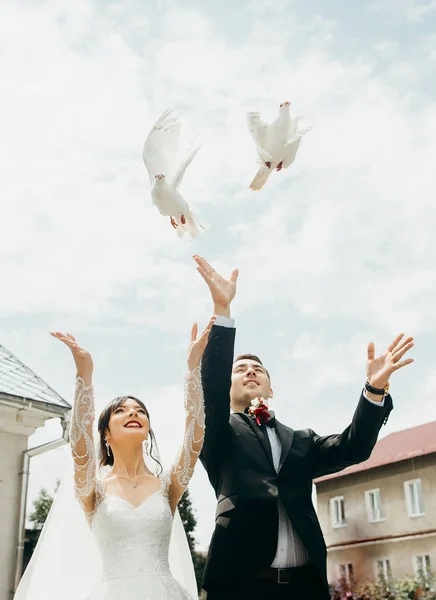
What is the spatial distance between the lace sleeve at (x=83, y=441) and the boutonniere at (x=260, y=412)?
2.52 feet

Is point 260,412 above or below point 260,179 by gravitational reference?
below

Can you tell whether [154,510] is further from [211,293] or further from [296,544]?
[211,293]

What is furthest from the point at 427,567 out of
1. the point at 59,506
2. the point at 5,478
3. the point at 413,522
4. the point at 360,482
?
the point at 59,506

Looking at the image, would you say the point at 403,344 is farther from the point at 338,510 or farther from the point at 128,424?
the point at 338,510

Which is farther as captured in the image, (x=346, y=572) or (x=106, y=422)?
(x=346, y=572)

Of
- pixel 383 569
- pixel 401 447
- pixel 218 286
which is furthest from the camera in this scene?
pixel 401 447

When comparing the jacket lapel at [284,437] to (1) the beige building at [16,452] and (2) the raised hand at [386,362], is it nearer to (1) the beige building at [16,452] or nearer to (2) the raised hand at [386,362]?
(2) the raised hand at [386,362]

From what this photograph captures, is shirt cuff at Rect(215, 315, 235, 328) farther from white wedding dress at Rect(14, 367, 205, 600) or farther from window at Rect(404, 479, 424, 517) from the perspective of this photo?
window at Rect(404, 479, 424, 517)

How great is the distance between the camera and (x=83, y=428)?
3422 mm

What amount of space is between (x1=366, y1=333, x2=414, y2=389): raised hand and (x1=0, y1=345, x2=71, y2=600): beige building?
243 inches

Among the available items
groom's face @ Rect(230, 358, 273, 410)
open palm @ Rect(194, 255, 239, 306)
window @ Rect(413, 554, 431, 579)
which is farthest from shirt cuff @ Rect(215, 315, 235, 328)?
window @ Rect(413, 554, 431, 579)

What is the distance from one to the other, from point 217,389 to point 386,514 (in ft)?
62.9

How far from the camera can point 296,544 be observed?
3.21 metres

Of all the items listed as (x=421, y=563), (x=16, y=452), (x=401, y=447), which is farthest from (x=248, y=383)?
(x=401, y=447)
